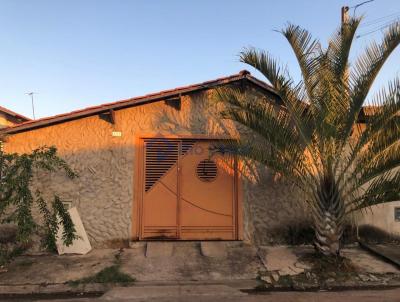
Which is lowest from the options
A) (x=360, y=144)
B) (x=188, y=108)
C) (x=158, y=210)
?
(x=158, y=210)

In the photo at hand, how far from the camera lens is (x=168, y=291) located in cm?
636

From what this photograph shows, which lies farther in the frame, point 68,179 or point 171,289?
point 68,179

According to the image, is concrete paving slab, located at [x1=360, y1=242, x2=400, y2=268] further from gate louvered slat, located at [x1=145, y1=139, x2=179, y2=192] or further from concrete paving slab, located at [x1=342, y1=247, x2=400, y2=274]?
gate louvered slat, located at [x1=145, y1=139, x2=179, y2=192]

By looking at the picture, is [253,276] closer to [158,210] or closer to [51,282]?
[158,210]

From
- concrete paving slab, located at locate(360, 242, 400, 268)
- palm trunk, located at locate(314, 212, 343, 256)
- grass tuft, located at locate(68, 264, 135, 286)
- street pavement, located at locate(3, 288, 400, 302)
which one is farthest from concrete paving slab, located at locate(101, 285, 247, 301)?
concrete paving slab, located at locate(360, 242, 400, 268)

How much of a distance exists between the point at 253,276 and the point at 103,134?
4.61 meters

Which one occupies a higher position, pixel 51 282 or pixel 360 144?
pixel 360 144

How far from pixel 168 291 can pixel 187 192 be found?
292cm

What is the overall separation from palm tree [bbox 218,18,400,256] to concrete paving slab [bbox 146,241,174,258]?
8.57ft

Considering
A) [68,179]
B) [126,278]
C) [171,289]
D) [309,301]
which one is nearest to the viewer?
[309,301]

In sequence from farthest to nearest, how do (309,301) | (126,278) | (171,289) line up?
(126,278)
(171,289)
(309,301)

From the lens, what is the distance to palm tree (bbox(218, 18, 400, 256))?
6926 mm

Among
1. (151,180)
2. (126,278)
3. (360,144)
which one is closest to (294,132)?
(360,144)

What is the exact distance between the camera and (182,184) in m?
8.95
